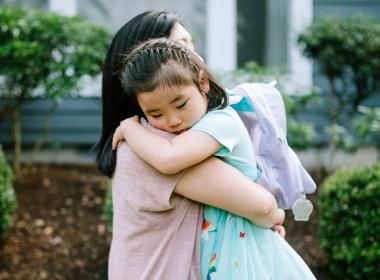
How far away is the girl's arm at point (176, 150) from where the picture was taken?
1.82 metres

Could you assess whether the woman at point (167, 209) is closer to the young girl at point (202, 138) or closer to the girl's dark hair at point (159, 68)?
the young girl at point (202, 138)

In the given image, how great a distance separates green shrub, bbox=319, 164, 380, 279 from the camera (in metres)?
3.90

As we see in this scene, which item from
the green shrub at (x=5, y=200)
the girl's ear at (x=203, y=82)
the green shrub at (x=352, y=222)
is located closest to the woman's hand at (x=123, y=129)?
the girl's ear at (x=203, y=82)

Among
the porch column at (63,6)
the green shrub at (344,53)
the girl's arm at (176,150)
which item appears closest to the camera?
the girl's arm at (176,150)

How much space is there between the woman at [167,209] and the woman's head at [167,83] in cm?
9

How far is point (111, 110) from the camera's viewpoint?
2.24 metres

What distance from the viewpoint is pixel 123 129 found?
6.70 ft

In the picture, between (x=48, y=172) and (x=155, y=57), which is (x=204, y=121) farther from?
(x=48, y=172)

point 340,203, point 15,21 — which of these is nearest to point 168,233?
point 340,203

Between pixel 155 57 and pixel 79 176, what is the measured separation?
16.3ft

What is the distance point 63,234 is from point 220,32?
3.41 metres

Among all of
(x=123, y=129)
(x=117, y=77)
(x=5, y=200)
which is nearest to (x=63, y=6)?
(x=5, y=200)

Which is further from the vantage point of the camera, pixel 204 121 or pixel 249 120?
pixel 249 120

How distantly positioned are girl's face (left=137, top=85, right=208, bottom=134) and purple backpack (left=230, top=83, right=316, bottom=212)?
183 mm
